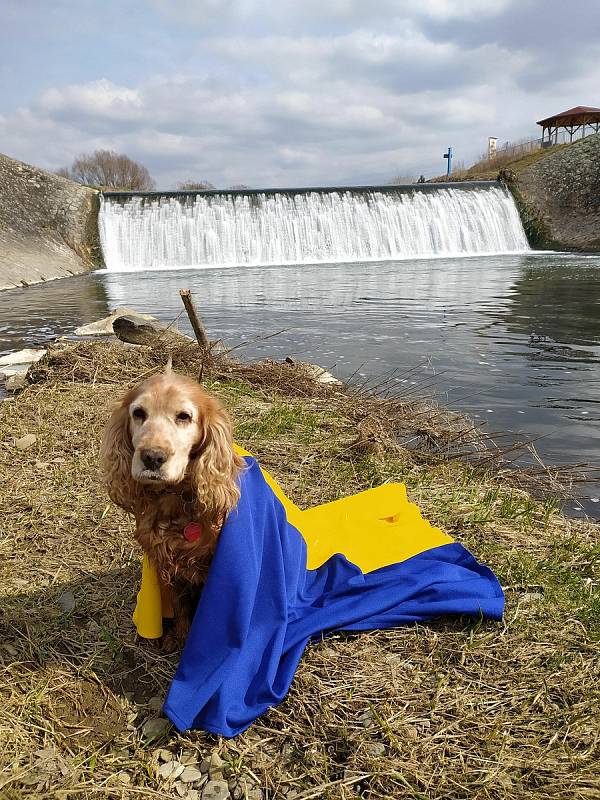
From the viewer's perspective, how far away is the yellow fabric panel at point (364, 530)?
10.4ft

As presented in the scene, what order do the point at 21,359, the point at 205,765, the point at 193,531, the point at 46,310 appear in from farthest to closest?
the point at 46,310, the point at 21,359, the point at 193,531, the point at 205,765

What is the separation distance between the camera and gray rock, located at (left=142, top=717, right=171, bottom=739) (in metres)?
2.31

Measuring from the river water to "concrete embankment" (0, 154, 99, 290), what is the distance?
8.41ft

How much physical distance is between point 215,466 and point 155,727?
1106 millimetres

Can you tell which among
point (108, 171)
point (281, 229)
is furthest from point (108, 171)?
point (281, 229)

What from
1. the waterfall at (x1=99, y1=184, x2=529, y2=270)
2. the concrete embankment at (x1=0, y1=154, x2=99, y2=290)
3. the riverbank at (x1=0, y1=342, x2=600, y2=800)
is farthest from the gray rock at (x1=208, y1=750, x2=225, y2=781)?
the waterfall at (x1=99, y1=184, x2=529, y2=270)

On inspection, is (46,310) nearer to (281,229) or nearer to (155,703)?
(281,229)

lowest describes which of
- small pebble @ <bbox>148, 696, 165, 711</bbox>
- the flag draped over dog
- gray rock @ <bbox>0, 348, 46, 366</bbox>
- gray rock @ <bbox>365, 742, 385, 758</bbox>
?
small pebble @ <bbox>148, 696, 165, 711</bbox>

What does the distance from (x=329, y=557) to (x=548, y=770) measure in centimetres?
143

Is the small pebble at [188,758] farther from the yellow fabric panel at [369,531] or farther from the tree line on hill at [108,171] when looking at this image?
the tree line on hill at [108,171]

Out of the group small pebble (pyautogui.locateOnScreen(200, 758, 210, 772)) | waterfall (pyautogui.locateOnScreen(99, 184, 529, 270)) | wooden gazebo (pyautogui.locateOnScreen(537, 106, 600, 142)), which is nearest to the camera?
small pebble (pyautogui.locateOnScreen(200, 758, 210, 772))

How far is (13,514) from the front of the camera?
13.1 ft

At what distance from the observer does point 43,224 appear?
26.8 m

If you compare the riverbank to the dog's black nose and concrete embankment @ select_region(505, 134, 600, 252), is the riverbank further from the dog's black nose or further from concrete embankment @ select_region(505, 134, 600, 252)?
concrete embankment @ select_region(505, 134, 600, 252)
